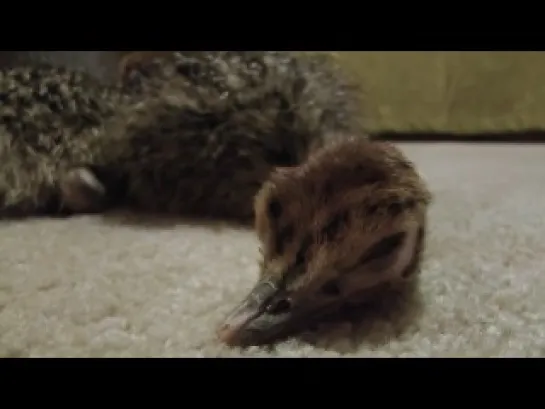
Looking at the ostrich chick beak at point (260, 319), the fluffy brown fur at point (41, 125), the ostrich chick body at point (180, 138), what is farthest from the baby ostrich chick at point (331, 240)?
the fluffy brown fur at point (41, 125)

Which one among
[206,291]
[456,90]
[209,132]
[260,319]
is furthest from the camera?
[456,90]

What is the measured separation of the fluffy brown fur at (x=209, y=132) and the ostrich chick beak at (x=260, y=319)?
0.34 m

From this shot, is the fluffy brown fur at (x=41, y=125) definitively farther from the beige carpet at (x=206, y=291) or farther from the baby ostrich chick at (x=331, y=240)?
Result: the baby ostrich chick at (x=331, y=240)

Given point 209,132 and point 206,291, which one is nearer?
point 206,291

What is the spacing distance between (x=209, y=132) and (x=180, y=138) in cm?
4

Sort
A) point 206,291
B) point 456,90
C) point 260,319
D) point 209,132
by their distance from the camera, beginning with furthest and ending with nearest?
point 456,90 < point 209,132 < point 206,291 < point 260,319

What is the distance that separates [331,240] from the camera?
1.77 feet

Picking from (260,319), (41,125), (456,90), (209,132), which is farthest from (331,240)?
(456,90)

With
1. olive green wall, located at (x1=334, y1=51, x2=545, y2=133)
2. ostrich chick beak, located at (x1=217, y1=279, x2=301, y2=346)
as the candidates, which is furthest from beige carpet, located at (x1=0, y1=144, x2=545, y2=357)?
olive green wall, located at (x1=334, y1=51, x2=545, y2=133)

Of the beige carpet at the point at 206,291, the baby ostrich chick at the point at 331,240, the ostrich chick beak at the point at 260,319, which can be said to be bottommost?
the beige carpet at the point at 206,291

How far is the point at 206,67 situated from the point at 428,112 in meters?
0.82

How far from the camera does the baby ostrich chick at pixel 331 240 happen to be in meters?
0.53

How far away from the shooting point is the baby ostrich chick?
535mm

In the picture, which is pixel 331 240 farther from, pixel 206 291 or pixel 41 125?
pixel 41 125
